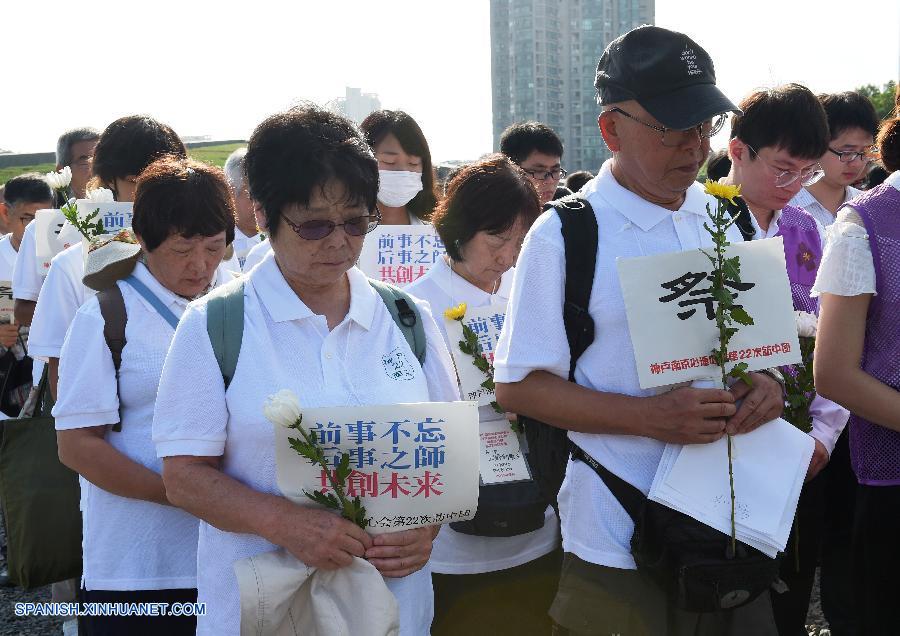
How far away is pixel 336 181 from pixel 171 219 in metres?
0.91

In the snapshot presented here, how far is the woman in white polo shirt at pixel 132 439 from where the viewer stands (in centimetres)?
262

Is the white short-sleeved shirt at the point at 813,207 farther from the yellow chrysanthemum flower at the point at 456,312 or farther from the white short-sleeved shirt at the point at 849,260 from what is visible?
the yellow chrysanthemum flower at the point at 456,312

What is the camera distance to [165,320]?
278cm

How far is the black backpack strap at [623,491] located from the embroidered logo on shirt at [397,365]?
56 cm

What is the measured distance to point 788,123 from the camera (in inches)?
133

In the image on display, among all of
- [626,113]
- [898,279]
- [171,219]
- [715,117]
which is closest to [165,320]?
[171,219]

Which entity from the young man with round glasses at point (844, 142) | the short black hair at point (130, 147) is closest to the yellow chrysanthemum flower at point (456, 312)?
the short black hair at point (130, 147)

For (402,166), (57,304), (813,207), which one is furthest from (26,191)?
(813,207)

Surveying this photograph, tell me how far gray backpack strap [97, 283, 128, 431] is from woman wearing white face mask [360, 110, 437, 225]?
218 cm

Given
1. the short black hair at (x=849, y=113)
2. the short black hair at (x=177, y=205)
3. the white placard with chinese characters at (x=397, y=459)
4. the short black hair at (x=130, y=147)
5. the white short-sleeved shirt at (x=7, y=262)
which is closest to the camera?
the white placard with chinese characters at (x=397, y=459)

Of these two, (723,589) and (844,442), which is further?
(844,442)

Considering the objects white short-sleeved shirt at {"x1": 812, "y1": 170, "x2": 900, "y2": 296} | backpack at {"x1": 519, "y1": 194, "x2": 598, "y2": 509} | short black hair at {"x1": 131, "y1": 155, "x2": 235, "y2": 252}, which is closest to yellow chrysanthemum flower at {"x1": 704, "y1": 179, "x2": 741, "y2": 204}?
backpack at {"x1": 519, "y1": 194, "x2": 598, "y2": 509}

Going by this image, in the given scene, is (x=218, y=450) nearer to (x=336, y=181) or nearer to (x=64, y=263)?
(x=336, y=181)

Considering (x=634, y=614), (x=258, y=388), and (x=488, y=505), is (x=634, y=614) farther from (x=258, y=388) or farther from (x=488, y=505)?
(x=258, y=388)
